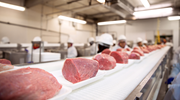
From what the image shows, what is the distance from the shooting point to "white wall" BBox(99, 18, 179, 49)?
9.17m

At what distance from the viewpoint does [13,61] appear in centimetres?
195

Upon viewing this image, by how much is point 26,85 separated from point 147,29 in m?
11.6

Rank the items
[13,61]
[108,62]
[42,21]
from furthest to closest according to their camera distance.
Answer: [42,21] → [13,61] → [108,62]

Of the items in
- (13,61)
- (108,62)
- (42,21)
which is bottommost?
(13,61)

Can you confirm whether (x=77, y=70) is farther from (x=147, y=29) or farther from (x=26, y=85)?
(x=147, y=29)

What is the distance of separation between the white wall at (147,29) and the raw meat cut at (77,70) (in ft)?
29.0

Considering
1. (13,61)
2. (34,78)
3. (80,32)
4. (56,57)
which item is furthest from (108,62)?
(80,32)

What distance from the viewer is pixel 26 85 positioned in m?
0.43

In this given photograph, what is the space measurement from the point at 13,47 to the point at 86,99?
142 inches

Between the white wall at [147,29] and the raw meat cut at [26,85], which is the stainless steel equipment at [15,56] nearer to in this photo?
the raw meat cut at [26,85]

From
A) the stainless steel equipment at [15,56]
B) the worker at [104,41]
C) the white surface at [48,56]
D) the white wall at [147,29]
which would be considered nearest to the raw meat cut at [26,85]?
the white surface at [48,56]

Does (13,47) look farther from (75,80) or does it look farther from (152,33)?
(152,33)

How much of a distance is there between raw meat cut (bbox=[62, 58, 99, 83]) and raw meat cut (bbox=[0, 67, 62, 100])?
18 centimetres

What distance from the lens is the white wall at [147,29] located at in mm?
9172
